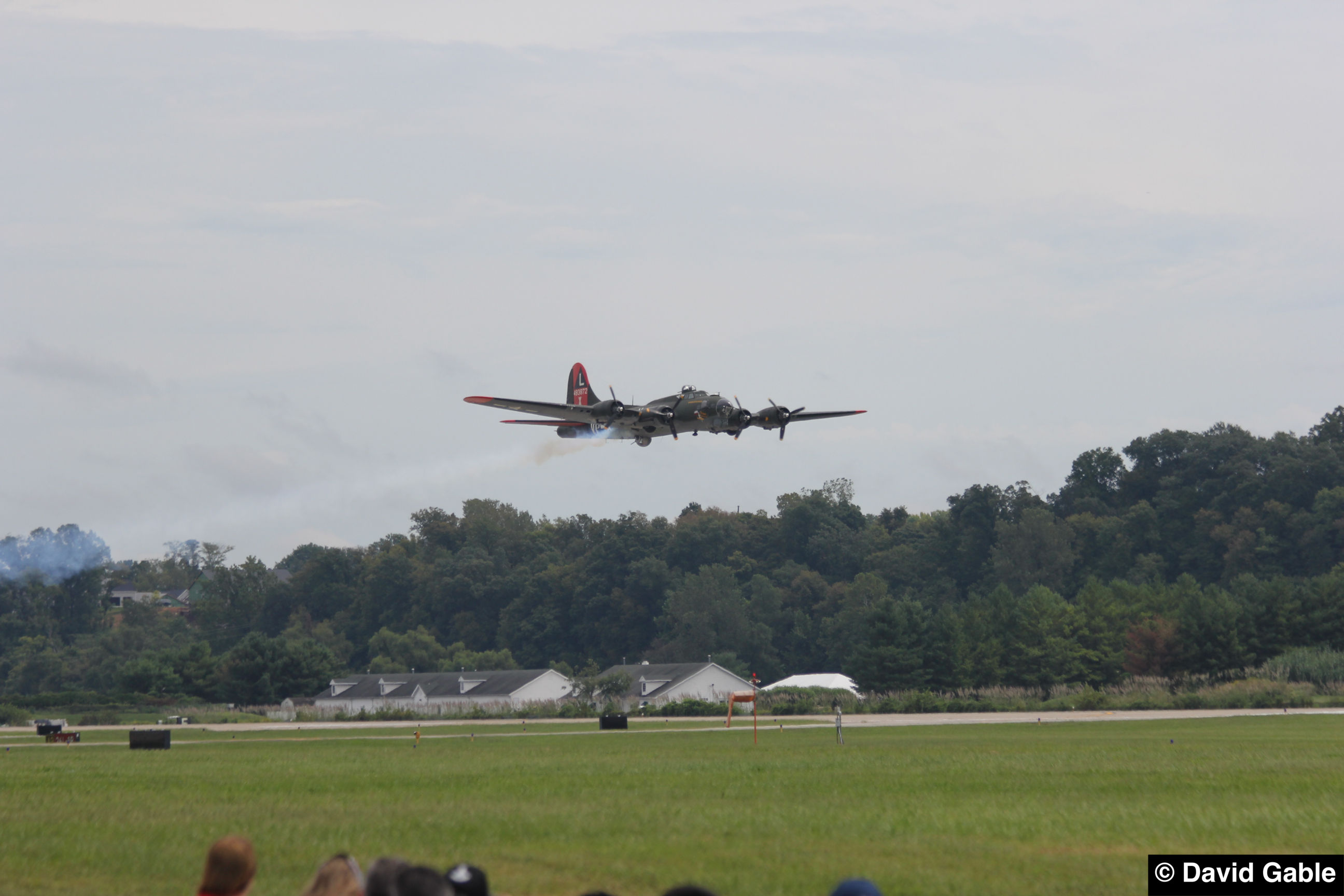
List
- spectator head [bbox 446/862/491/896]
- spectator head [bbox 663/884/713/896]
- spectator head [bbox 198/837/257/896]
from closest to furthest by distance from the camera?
spectator head [bbox 663/884/713/896] < spectator head [bbox 446/862/491/896] < spectator head [bbox 198/837/257/896]

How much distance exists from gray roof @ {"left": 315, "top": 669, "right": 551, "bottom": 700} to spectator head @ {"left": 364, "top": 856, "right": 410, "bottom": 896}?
121 metres

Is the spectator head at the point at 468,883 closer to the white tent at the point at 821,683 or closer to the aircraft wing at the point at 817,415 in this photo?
the aircraft wing at the point at 817,415

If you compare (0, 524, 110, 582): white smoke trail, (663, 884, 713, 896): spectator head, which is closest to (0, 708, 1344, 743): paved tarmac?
(0, 524, 110, 582): white smoke trail

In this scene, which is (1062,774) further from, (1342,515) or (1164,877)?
(1342,515)

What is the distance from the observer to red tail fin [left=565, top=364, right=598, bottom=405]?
61844mm

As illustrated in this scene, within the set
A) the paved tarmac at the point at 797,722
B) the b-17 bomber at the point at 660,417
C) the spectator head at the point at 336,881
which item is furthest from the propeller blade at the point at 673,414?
the spectator head at the point at 336,881

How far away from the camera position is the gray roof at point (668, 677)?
123 m

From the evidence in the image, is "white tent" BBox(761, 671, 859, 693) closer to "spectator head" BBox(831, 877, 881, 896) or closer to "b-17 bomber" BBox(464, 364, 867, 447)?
"b-17 bomber" BBox(464, 364, 867, 447)

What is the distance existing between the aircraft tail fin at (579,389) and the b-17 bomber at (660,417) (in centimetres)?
777

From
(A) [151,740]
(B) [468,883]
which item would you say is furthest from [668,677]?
(B) [468,883]

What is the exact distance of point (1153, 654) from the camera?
9331 centimetres

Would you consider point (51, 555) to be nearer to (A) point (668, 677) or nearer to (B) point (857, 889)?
(A) point (668, 677)

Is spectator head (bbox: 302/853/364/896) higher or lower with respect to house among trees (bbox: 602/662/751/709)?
higher

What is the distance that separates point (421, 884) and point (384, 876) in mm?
376
